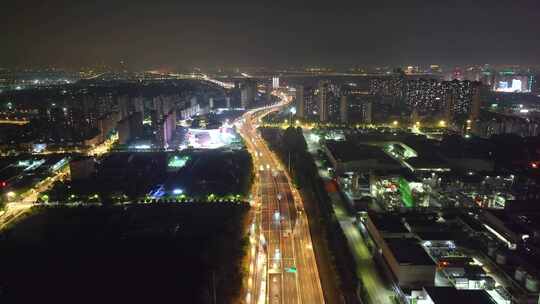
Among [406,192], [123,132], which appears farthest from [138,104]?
[406,192]

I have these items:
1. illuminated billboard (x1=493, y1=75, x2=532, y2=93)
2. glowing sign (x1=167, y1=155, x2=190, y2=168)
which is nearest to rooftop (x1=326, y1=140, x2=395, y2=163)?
glowing sign (x1=167, y1=155, x2=190, y2=168)

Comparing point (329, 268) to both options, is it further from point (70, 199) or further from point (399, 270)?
point (70, 199)

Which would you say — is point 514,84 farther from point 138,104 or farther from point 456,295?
point 456,295

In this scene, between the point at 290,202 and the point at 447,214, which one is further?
the point at 290,202

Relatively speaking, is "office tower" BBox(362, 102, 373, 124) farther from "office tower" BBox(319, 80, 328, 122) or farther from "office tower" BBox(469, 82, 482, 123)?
"office tower" BBox(469, 82, 482, 123)

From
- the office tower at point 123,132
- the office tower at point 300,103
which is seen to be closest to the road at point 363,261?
the office tower at point 123,132

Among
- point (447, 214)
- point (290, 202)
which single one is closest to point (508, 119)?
point (447, 214)
